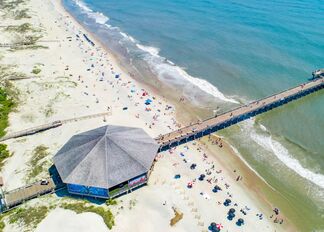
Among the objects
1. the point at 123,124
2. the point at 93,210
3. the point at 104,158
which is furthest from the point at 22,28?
the point at 93,210

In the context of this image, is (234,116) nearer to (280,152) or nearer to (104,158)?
(280,152)

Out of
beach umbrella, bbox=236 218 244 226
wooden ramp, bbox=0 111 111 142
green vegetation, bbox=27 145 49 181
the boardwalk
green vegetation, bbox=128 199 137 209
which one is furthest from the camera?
wooden ramp, bbox=0 111 111 142

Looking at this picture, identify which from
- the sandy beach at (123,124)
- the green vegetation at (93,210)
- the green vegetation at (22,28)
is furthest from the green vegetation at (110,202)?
the green vegetation at (22,28)

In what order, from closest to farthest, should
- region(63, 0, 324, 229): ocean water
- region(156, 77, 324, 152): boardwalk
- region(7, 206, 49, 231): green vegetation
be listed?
region(7, 206, 49, 231): green vegetation
region(63, 0, 324, 229): ocean water
region(156, 77, 324, 152): boardwalk

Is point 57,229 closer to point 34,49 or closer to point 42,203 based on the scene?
point 42,203

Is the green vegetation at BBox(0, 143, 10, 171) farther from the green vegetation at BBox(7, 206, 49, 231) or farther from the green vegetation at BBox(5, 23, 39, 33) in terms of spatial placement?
the green vegetation at BBox(5, 23, 39, 33)

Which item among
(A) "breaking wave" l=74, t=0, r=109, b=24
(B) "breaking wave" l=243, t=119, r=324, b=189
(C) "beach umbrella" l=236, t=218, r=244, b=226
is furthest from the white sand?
(A) "breaking wave" l=74, t=0, r=109, b=24
